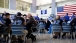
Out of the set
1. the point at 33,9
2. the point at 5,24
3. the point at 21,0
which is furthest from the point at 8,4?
the point at 5,24

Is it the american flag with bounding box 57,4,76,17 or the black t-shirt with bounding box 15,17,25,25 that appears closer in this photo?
the black t-shirt with bounding box 15,17,25,25

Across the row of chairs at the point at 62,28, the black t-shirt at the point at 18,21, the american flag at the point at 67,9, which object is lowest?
the row of chairs at the point at 62,28

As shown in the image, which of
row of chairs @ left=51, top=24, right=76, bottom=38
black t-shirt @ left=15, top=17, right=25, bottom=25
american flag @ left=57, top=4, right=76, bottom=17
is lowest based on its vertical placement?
row of chairs @ left=51, top=24, right=76, bottom=38

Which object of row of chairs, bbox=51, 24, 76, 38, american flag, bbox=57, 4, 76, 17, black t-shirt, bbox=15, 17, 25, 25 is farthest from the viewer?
american flag, bbox=57, 4, 76, 17

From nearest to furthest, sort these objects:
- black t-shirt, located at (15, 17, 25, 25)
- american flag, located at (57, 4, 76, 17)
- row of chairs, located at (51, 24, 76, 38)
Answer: black t-shirt, located at (15, 17, 25, 25) → row of chairs, located at (51, 24, 76, 38) → american flag, located at (57, 4, 76, 17)

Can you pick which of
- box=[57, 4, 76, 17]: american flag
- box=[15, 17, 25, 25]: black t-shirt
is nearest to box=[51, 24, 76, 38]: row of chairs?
box=[15, 17, 25, 25]: black t-shirt

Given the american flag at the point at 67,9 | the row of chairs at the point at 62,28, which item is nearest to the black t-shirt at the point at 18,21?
the row of chairs at the point at 62,28

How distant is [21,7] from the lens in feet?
49.3

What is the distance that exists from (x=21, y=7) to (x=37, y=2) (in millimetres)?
2430

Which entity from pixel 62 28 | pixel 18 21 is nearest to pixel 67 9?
pixel 62 28

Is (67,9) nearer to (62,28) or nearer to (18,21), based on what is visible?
(62,28)

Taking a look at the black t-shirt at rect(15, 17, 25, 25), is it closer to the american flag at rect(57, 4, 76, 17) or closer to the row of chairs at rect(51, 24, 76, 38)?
the row of chairs at rect(51, 24, 76, 38)

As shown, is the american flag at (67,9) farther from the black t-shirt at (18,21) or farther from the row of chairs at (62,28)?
the black t-shirt at (18,21)

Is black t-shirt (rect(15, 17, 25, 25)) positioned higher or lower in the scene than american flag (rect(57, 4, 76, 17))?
lower
